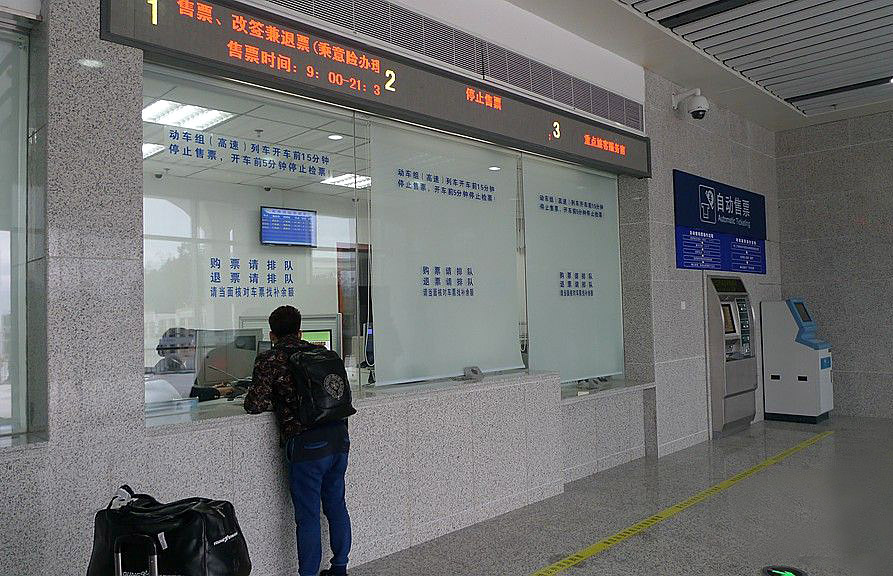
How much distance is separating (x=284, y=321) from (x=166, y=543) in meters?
1.58

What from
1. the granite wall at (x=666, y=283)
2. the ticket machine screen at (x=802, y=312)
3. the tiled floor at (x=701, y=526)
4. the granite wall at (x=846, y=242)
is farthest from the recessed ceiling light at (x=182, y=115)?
the granite wall at (x=846, y=242)

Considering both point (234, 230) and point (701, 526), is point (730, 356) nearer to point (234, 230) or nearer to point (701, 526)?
point (701, 526)

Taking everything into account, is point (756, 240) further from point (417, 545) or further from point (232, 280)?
point (232, 280)

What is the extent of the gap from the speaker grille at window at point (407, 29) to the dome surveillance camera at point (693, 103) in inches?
140

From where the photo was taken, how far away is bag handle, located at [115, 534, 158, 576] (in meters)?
2.07

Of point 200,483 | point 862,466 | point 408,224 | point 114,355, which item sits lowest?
point 862,466

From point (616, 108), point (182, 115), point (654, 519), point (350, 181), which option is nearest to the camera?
point (182, 115)

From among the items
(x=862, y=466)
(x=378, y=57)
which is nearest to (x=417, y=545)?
(x=378, y=57)

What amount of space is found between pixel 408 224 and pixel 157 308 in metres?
1.73

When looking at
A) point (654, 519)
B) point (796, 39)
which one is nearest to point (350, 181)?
point (654, 519)

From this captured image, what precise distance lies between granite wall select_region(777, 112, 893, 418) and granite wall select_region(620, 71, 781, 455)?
7.17 ft

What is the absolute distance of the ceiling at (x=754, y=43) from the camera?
5.27 m

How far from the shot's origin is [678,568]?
3650 mm

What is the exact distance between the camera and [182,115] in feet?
11.5
